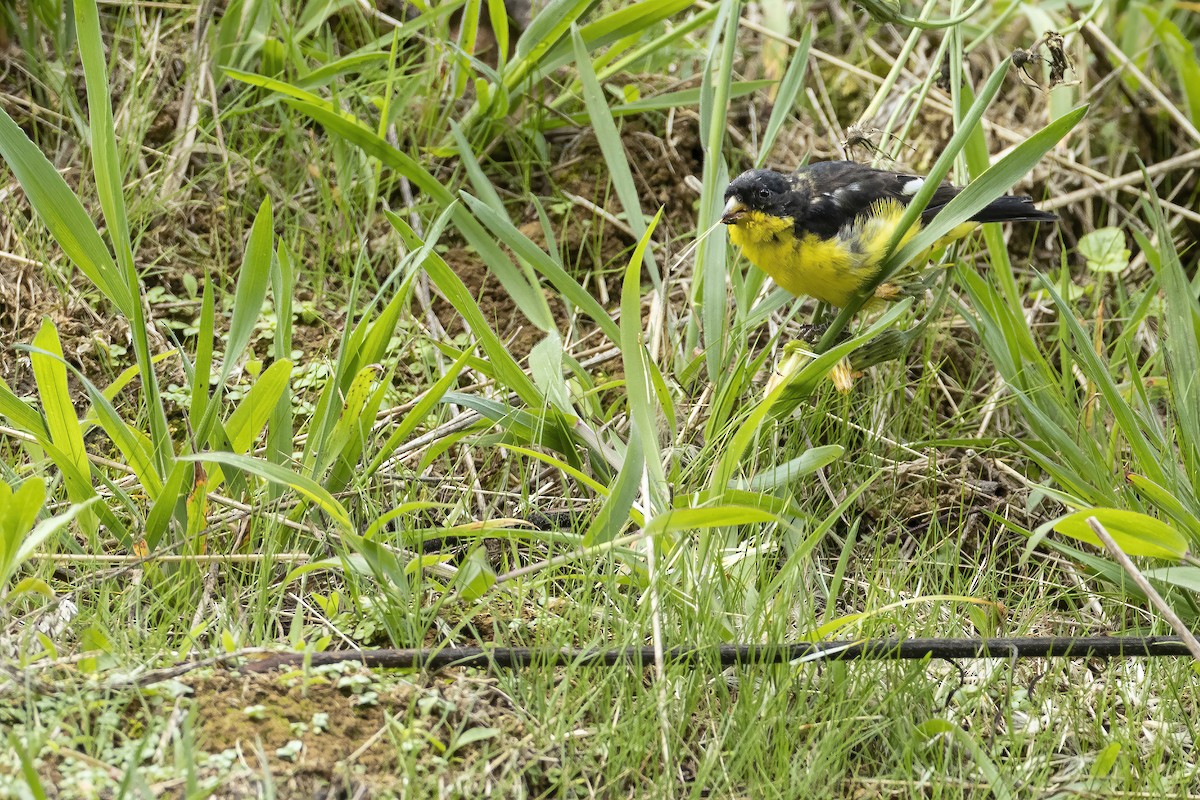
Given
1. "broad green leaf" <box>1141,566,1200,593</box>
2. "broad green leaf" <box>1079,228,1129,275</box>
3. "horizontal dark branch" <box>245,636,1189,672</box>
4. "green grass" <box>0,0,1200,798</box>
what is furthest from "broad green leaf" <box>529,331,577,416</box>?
"broad green leaf" <box>1079,228,1129,275</box>

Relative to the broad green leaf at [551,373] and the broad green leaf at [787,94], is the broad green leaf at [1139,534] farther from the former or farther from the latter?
the broad green leaf at [787,94]

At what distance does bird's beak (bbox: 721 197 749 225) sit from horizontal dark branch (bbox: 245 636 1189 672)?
1344 mm

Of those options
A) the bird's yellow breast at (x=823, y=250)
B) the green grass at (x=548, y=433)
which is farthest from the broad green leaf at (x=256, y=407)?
the bird's yellow breast at (x=823, y=250)

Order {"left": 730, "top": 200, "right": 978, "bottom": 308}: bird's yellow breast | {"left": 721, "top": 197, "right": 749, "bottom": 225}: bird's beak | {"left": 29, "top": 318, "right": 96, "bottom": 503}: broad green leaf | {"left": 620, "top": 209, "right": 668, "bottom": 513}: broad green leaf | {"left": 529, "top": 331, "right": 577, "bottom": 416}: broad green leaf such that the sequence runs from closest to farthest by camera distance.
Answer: {"left": 29, "top": 318, "right": 96, "bottom": 503}: broad green leaf
{"left": 620, "top": 209, "right": 668, "bottom": 513}: broad green leaf
{"left": 529, "top": 331, "right": 577, "bottom": 416}: broad green leaf
{"left": 730, "top": 200, "right": 978, "bottom": 308}: bird's yellow breast
{"left": 721, "top": 197, "right": 749, "bottom": 225}: bird's beak

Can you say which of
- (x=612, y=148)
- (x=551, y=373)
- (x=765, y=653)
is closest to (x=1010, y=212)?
(x=612, y=148)

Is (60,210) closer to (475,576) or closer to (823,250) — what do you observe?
(475,576)

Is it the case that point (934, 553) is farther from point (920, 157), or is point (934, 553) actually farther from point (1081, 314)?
point (920, 157)

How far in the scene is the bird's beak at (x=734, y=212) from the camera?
3.30 m

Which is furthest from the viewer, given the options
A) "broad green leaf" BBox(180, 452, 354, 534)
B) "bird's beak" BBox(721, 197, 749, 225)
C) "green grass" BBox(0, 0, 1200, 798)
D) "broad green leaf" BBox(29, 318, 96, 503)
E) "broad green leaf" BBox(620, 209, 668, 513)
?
"bird's beak" BBox(721, 197, 749, 225)

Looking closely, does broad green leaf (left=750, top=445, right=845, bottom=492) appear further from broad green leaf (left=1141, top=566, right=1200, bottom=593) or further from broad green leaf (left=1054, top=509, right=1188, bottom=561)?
broad green leaf (left=1141, top=566, right=1200, bottom=593)

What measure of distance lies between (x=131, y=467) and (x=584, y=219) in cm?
188

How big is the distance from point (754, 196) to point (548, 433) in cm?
95

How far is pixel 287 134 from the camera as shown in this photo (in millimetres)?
3811

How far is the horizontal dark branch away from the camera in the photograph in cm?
218
